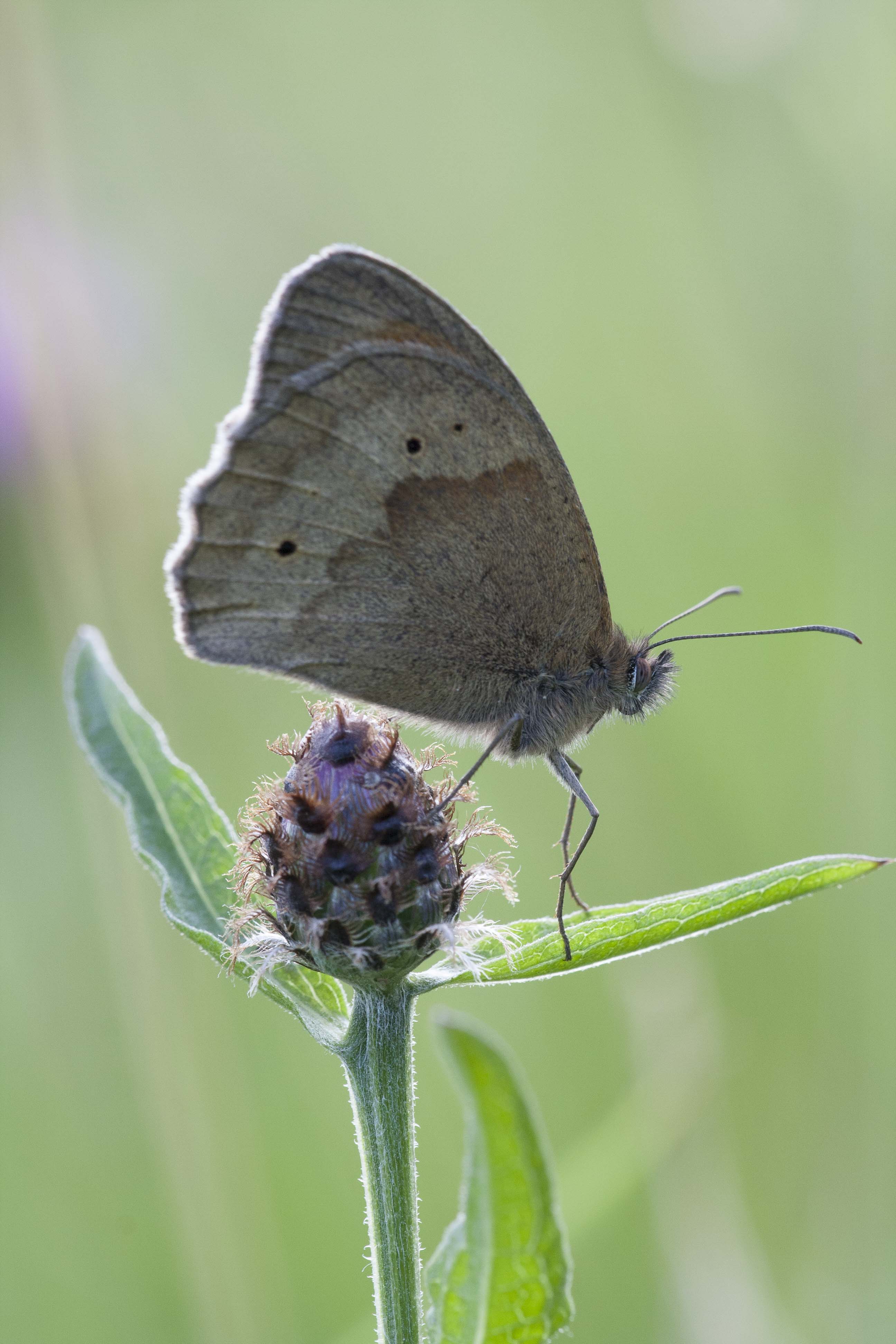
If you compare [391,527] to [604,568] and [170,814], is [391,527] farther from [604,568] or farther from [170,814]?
[604,568]

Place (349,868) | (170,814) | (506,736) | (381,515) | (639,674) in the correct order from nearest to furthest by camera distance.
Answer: (349,868)
(170,814)
(381,515)
(506,736)
(639,674)

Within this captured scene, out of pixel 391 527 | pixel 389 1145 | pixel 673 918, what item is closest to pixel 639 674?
pixel 391 527

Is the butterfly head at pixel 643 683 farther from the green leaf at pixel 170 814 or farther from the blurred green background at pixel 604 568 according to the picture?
the green leaf at pixel 170 814

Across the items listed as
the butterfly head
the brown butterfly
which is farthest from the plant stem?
the butterfly head

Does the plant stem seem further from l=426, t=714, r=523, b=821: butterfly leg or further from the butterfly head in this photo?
the butterfly head

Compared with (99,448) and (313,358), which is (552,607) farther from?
(99,448)

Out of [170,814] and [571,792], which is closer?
[170,814]
